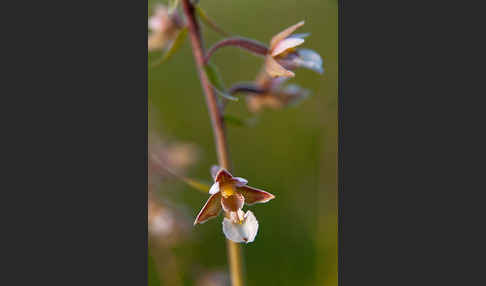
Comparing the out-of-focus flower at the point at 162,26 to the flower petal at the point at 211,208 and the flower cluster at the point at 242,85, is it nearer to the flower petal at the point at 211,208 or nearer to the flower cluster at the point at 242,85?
the flower cluster at the point at 242,85

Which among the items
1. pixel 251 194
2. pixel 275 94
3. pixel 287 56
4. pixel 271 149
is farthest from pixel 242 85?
pixel 271 149

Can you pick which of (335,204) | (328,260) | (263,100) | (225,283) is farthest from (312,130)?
(225,283)

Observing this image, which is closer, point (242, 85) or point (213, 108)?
point (213, 108)

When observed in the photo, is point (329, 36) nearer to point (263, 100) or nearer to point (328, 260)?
point (263, 100)

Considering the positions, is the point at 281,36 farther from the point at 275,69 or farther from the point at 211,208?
the point at 211,208

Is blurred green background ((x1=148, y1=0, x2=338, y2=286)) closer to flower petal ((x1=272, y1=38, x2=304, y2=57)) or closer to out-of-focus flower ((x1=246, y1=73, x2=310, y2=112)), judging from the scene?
out-of-focus flower ((x1=246, y1=73, x2=310, y2=112))

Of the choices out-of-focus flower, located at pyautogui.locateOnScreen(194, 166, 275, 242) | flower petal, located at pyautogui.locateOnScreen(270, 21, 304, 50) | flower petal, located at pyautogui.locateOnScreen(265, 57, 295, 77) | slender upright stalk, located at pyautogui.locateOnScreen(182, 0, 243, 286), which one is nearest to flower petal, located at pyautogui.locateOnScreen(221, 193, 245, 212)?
out-of-focus flower, located at pyautogui.locateOnScreen(194, 166, 275, 242)

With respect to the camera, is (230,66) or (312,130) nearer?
(230,66)

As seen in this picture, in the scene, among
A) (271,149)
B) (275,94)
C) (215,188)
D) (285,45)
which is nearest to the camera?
(215,188)
